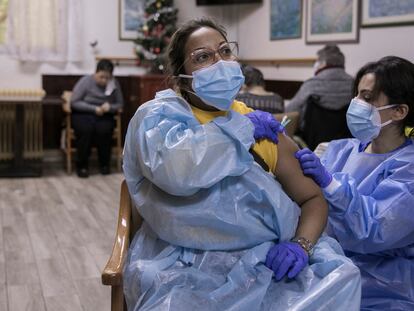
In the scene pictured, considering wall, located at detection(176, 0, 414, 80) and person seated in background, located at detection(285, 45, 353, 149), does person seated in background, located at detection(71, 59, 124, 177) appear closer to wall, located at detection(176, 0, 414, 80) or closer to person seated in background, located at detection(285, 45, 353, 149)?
wall, located at detection(176, 0, 414, 80)

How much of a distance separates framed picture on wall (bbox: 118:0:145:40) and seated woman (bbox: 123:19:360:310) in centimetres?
510

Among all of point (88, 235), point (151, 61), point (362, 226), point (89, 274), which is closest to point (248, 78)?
point (88, 235)

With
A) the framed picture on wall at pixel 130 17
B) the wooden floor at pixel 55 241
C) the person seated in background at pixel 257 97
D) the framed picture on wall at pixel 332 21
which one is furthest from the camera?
the framed picture on wall at pixel 130 17

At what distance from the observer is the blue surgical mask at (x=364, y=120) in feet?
6.14

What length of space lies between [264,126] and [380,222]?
0.46 m

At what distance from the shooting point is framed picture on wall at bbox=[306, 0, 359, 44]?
4640 mm

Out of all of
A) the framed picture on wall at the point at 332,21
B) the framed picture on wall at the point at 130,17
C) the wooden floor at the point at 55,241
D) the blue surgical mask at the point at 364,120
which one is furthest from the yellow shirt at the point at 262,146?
the framed picture on wall at the point at 130,17

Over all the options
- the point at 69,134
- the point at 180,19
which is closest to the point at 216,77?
the point at 69,134

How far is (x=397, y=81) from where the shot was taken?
185 cm

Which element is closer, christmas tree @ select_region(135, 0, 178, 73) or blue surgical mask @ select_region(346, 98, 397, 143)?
blue surgical mask @ select_region(346, 98, 397, 143)

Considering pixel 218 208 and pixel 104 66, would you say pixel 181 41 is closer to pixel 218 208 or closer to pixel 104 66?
pixel 218 208

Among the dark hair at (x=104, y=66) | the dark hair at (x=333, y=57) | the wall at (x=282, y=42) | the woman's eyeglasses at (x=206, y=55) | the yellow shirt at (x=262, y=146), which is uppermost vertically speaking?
the wall at (x=282, y=42)

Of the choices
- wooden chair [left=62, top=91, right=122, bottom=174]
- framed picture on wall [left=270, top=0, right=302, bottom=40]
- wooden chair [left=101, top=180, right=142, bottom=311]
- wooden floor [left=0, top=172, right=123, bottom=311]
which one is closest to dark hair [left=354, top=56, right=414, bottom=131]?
wooden chair [left=101, top=180, right=142, bottom=311]

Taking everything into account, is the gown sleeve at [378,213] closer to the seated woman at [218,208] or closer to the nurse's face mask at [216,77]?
the seated woman at [218,208]
